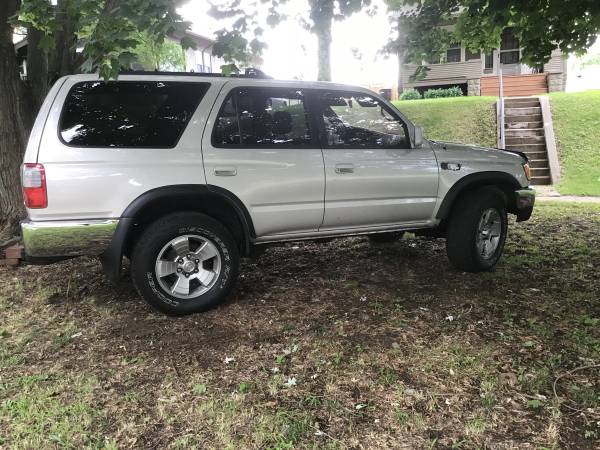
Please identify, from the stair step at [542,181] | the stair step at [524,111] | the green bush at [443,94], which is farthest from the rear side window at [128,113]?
→ the green bush at [443,94]

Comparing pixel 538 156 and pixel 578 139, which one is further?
pixel 578 139

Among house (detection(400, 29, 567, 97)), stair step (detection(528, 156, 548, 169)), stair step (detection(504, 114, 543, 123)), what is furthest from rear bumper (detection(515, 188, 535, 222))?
house (detection(400, 29, 567, 97))

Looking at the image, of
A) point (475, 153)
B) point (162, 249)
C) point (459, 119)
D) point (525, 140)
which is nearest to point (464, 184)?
point (475, 153)

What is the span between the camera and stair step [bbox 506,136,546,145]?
13953mm

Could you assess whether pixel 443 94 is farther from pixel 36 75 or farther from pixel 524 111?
pixel 36 75

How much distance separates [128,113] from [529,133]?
515 inches

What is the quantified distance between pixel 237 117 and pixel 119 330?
6.32 feet

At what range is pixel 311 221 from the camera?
4.52 metres

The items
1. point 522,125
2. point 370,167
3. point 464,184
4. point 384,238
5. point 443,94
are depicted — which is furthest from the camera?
point 443,94

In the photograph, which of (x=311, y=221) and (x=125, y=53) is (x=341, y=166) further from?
A: (x=125, y=53)

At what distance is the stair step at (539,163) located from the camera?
13.0m

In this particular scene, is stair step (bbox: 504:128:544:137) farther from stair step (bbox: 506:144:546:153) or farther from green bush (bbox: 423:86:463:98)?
green bush (bbox: 423:86:463:98)

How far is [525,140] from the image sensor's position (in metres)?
14.1

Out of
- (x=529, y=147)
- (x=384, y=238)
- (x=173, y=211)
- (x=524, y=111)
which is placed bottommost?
(x=384, y=238)
